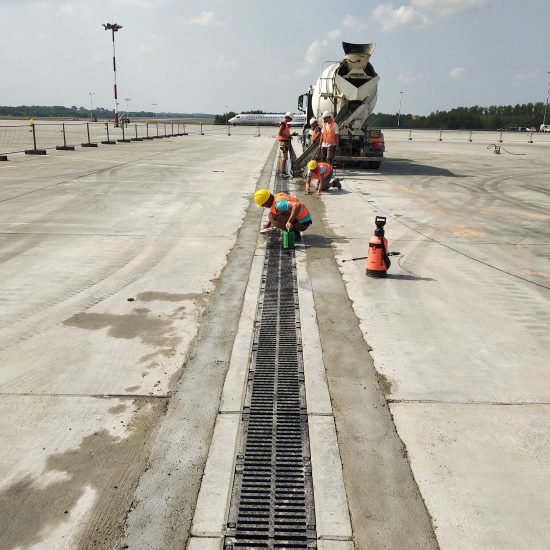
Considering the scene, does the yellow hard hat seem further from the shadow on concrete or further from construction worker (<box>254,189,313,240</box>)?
the shadow on concrete

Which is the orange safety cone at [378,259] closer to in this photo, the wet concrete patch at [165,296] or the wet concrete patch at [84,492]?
the wet concrete patch at [165,296]

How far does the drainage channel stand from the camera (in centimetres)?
243

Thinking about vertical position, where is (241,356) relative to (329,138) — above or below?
below

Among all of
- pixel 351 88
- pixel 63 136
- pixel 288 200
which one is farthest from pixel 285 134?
pixel 63 136

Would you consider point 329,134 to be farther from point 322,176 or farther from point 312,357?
point 312,357

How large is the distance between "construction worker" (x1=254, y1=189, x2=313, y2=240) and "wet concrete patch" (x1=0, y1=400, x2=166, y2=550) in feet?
14.2

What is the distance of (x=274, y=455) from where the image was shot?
9.77 feet

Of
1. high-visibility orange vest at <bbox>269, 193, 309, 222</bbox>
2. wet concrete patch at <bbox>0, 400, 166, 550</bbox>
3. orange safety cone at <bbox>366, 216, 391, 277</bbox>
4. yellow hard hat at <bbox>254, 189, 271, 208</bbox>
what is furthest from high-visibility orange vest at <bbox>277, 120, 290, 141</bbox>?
wet concrete patch at <bbox>0, 400, 166, 550</bbox>

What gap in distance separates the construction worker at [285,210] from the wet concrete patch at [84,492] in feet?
14.2

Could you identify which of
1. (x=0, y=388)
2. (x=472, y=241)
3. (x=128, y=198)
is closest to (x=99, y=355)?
(x=0, y=388)

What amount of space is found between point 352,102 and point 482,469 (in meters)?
14.4

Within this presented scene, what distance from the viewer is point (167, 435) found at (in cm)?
312

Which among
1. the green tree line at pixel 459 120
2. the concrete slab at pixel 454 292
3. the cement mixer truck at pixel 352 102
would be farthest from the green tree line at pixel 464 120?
the concrete slab at pixel 454 292

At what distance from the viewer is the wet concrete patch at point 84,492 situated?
238 centimetres
